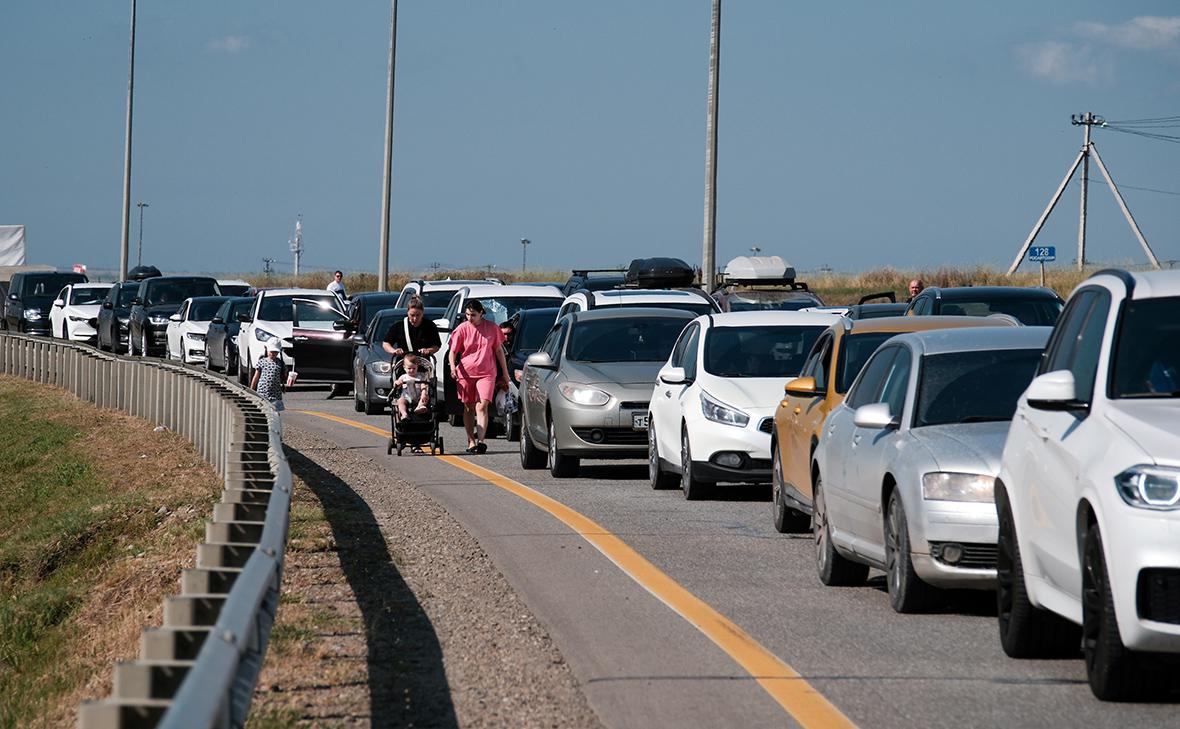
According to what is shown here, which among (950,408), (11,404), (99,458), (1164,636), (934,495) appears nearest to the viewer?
(1164,636)

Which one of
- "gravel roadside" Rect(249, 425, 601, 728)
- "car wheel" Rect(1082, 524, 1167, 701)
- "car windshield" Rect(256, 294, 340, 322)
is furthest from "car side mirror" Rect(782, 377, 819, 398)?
"car windshield" Rect(256, 294, 340, 322)

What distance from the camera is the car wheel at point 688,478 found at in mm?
15508

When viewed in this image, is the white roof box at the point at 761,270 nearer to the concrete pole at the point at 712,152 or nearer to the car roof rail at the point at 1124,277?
the concrete pole at the point at 712,152

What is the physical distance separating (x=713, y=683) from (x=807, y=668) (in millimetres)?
537

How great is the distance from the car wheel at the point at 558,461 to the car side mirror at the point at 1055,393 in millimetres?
10668

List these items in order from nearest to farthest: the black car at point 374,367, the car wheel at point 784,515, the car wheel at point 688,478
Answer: the car wheel at point 784,515, the car wheel at point 688,478, the black car at point 374,367

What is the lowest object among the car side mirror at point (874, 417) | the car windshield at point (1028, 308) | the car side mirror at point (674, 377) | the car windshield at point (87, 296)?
the car side mirror at point (674, 377)

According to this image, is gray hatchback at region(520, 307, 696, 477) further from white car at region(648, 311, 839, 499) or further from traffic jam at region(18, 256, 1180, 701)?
white car at region(648, 311, 839, 499)

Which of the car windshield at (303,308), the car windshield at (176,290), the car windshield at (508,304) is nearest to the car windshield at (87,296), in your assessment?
the car windshield at (176,290)

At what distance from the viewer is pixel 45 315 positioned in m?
58.4

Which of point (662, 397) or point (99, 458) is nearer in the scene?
point (662, 397)

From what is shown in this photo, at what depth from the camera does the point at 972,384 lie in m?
9.99

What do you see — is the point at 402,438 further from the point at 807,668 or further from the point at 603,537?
the point at 807,668

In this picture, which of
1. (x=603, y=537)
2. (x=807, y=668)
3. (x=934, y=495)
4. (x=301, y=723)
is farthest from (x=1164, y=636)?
(x=603, y=537)
